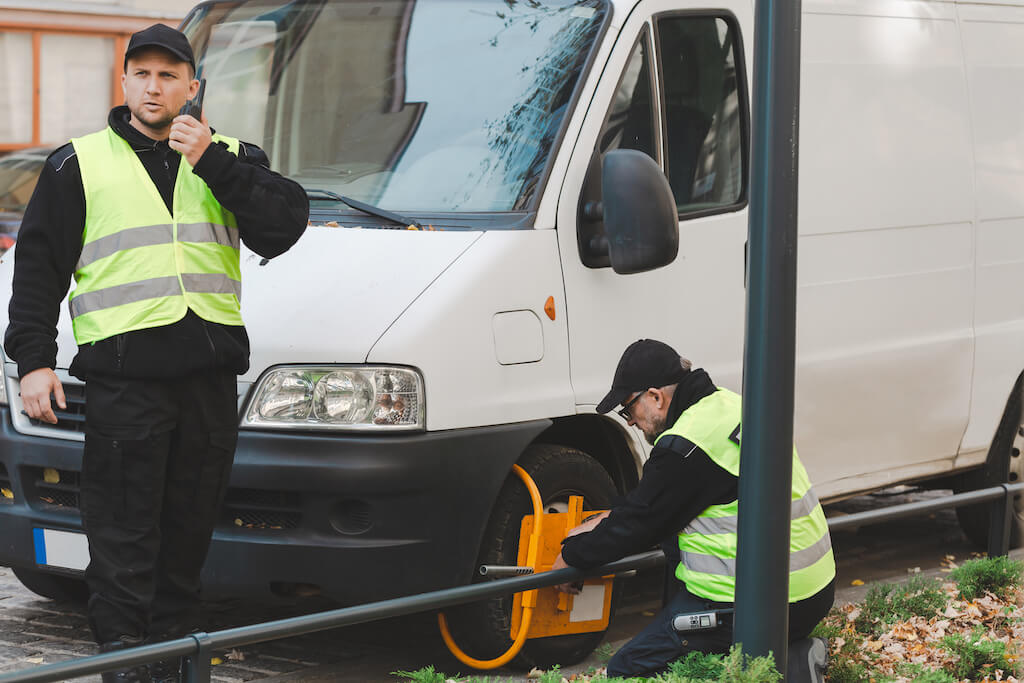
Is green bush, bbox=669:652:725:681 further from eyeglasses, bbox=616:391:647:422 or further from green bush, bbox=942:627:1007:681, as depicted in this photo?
green bush, bbox=942:627:1007:681

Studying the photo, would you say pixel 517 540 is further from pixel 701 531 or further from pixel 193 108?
pixel 193 108

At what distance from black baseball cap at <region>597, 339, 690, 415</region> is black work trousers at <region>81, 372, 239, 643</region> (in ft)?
3.70

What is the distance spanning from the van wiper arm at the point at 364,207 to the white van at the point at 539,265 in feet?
0.05

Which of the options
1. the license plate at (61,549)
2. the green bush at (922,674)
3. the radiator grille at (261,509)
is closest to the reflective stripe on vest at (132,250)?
the radiator grille at (261,509)

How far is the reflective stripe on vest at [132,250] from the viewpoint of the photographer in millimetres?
4031

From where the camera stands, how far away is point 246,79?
5.91 m

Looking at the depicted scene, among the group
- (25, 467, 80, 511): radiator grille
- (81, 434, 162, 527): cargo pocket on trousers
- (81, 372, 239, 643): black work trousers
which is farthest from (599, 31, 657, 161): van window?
(25, 467, 80, 511): radiator grille

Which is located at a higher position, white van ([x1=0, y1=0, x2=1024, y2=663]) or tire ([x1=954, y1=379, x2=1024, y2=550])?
white van ([x1=0, y1=0, x2=1024, y2=663])

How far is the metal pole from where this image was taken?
3.68 meters

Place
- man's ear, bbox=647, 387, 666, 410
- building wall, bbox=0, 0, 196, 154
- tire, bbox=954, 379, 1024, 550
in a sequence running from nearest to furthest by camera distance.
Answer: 1. man's ear, bbox=647, 387, 666, 410
2. tire, bbox=954, 379, 1024, 550
3. building wall, bbox=0, 0, 196, 154

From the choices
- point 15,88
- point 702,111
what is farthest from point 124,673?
point 15,88

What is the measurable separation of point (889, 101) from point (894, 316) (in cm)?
85

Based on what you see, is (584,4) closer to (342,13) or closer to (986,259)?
(342,13)

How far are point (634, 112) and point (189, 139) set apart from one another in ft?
5.87
